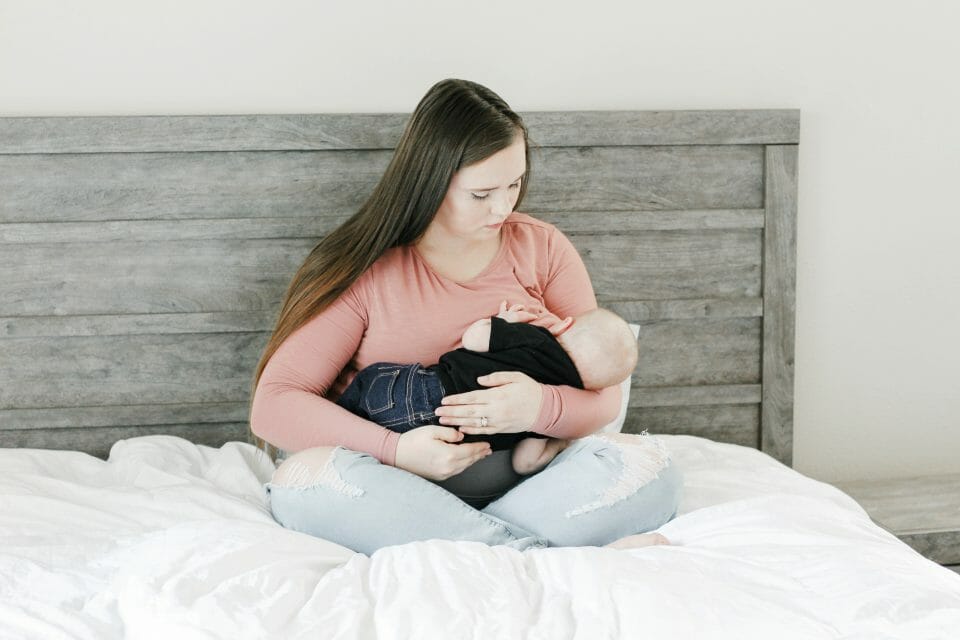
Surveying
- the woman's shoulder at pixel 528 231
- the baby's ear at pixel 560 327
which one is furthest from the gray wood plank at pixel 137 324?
the baby's ear at pixel 560 327

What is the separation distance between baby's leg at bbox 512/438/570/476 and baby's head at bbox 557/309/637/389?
4.6 inches

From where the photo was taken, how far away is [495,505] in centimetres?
147

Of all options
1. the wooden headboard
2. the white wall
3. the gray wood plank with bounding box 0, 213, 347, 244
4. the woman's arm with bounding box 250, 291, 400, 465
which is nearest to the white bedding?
the woman's arm with bounding box 250, 291, 400, 465

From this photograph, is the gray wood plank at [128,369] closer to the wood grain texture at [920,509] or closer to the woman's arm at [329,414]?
the woman's arm at [329,414]

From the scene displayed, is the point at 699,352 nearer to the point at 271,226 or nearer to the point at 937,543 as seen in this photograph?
the point at 937,543

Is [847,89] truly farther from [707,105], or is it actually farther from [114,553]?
[114,553]

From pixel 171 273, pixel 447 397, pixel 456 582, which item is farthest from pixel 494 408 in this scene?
pixel 171 273

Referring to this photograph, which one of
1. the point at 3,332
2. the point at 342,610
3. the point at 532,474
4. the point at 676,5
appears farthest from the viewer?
the point at 676,5

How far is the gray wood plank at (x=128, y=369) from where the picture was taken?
6.33ft

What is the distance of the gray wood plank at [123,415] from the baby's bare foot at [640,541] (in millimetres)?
933

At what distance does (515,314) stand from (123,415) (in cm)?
87

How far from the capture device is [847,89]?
2121 millimetres

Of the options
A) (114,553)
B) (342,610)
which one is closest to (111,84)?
(114,553)

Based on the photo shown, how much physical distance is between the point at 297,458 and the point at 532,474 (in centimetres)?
38
